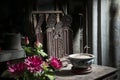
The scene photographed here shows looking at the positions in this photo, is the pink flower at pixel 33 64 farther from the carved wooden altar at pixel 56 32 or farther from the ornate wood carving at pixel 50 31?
the ornate wood carving at pixel 50 31

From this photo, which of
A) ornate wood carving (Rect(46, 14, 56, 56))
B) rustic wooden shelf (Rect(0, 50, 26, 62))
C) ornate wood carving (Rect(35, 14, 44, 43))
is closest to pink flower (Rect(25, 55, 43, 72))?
rustic wooden shelf (Rect(0, 50, 26, 62))

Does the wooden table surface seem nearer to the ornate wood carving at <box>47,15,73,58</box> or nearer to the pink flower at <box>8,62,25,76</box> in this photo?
the ornate wood carving at <box>47,15,73,58</box>

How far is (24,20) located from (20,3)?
17 centimetres

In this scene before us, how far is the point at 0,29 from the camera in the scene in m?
2.09

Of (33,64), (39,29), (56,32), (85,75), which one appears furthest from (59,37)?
(33,64)

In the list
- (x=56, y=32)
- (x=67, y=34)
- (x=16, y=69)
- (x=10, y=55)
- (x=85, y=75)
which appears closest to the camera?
(x=16, y=69)

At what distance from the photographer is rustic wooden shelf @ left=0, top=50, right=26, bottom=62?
1.86m

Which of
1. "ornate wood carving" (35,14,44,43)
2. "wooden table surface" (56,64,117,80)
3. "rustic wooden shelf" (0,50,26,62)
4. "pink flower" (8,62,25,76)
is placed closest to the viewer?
"pink flower" (8,62,25,76)

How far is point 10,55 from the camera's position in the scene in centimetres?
190

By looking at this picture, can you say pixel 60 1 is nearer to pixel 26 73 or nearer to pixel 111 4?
pixel 111 4

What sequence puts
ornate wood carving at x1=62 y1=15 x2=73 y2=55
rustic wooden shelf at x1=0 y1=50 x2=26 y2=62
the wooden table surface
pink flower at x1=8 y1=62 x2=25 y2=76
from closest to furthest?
pink flower at x1=8 y1=62 x2=25 y2=76
rustic wooden shelf at x1=0 y1=50 x2=26 y2=62
the wooden table surface
ornate wood carving at x1=62 y1=15 x2=73 y2=55

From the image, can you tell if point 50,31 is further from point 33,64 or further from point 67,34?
point 33,64

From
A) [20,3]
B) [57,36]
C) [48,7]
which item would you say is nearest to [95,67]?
[57,36]

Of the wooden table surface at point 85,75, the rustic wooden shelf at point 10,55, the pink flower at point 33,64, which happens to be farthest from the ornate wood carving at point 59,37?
the pink flower at point 33,64
